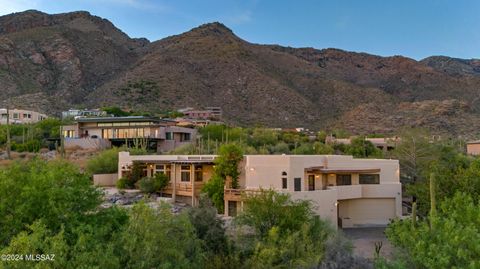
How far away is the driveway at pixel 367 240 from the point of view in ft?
71.8

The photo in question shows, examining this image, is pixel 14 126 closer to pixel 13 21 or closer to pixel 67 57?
→ pixel 67 57

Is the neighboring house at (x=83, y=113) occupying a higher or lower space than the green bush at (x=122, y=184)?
higher

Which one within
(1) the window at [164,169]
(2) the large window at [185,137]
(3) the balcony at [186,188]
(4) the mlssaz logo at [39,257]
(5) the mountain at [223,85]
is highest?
(5) the mountain at [223,85]

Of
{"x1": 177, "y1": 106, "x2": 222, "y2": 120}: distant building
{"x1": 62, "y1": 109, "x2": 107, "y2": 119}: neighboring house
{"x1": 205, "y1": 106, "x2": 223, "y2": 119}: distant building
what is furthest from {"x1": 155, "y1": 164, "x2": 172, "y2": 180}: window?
{"x1": 205, "y1": 106, "x2": 223, "y2": 119}: distant building

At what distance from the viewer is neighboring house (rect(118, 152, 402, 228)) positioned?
26156mm

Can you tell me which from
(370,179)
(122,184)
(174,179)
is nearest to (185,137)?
(122,184)

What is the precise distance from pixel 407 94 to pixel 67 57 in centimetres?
8277

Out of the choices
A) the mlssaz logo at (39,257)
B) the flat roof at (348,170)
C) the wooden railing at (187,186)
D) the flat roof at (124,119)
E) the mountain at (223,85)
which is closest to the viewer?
A: the mlssaz logo at (39,257)

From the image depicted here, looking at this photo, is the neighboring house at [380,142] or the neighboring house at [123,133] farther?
the neighboring house at [380,142]

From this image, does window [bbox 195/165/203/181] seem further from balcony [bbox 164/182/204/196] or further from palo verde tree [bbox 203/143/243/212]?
palo verde tree [bbox 203/143/243/212]

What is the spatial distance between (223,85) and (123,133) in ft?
133

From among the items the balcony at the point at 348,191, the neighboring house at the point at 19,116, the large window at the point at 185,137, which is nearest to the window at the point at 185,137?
the large window at the point at 185,137

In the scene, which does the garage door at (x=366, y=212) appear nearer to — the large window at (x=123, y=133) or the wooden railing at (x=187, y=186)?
the wooden railing at (x=187, y=186)

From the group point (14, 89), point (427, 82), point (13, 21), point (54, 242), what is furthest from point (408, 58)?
point (54, 242)
